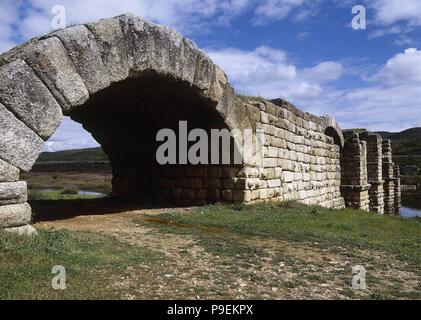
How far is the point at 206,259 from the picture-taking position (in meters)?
4.98

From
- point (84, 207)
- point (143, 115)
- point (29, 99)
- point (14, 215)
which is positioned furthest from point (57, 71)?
point (84, 207)

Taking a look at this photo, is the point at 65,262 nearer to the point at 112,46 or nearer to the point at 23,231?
the point at 23,231

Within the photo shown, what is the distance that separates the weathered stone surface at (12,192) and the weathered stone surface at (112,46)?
2168 millimetres

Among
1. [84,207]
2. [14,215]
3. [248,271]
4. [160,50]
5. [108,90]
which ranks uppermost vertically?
[160,50]

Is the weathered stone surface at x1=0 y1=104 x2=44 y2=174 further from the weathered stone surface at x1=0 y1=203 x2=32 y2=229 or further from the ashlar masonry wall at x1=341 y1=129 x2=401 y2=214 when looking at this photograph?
the ashlar masonry wall at x1=341 y1=129 x2=401 y2=214

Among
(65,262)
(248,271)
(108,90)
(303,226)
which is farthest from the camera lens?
(108,90)

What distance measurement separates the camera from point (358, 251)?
19.2ft

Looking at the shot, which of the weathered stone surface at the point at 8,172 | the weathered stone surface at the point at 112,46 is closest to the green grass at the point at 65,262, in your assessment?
the weathered stone surface at the point at 8,172

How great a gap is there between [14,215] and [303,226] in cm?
486

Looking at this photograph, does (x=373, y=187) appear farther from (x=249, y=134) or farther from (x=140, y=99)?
(x=140, y=99)

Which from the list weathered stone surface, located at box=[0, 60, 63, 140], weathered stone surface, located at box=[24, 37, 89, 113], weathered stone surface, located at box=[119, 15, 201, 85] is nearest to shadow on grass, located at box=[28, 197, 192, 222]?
weathered stone surface, located at box=[0, 60, 63, 140]
